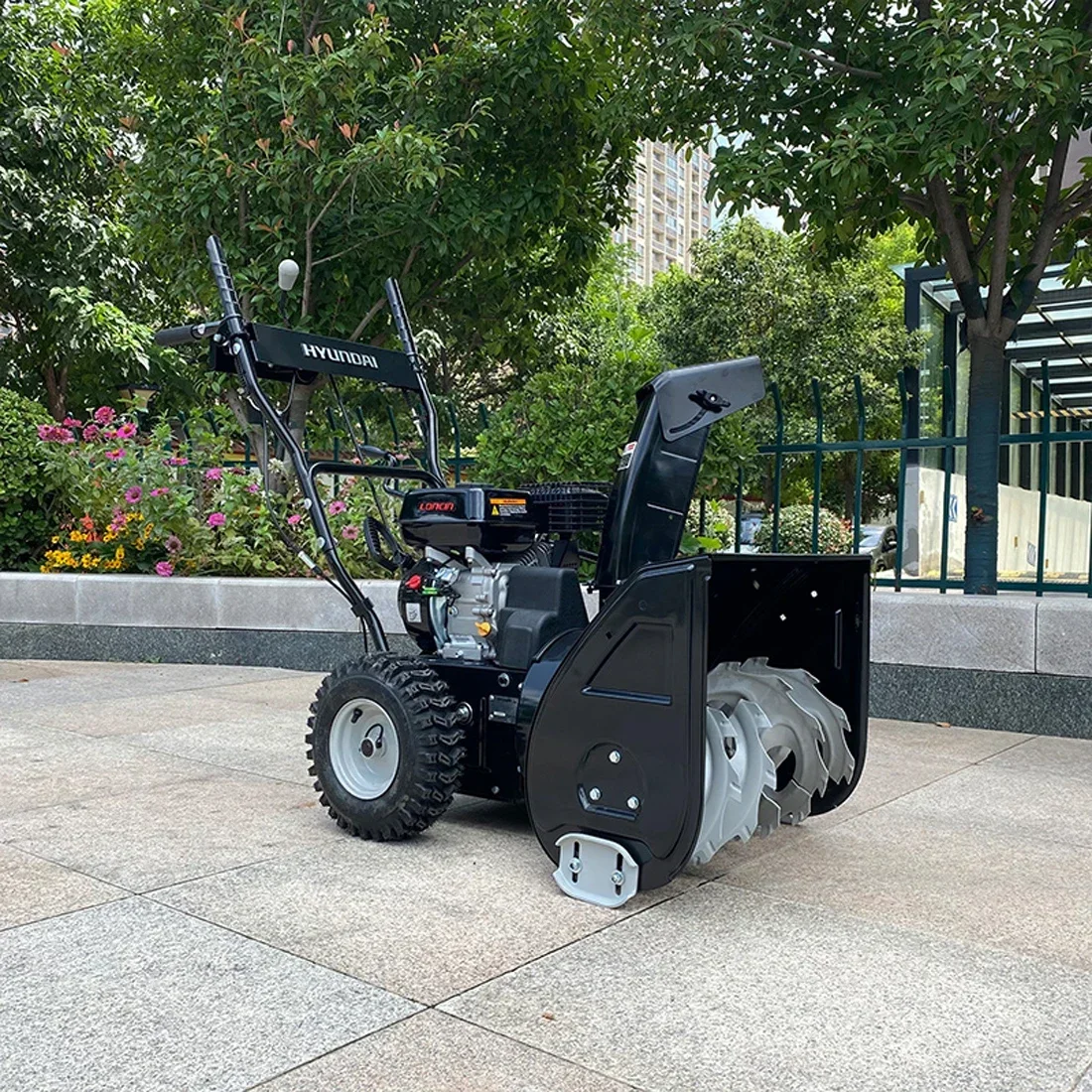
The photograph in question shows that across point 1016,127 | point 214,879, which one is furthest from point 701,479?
point 214,879

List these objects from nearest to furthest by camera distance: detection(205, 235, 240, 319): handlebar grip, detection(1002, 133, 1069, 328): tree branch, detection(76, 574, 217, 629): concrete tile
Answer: detection(205, 235, 240, 319): handlebar grip
detection(1002, 133, 1069, 328): tree branch
detection(76, 574, 217, 629): concrete tile

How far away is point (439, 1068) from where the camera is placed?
232cm

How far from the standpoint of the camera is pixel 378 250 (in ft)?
30.1

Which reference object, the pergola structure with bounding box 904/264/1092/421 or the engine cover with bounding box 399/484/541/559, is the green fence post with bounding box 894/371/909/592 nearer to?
the engine cover with bounding box 399/484/541/559

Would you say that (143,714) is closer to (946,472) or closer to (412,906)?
(412,906)

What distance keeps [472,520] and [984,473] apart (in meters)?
3.68

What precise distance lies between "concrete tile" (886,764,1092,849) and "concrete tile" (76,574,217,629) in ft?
17.3

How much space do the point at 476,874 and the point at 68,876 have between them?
1.21m

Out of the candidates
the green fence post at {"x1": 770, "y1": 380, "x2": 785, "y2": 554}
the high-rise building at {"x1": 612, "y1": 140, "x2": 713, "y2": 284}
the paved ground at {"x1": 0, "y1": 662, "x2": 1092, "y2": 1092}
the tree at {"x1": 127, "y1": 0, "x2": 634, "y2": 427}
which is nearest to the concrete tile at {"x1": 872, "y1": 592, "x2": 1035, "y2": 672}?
the green fence post at {"x1": 770, "y1": 380, "x2": 785, "y2": 554}

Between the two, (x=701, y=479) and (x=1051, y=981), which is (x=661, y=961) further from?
(x=701, y=479)

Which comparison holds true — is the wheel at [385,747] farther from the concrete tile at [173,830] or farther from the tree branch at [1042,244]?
the tree branch at [1042,244]

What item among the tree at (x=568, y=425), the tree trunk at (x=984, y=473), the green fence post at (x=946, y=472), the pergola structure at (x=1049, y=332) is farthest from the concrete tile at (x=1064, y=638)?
the pergola structure at (x=1049, y=332)

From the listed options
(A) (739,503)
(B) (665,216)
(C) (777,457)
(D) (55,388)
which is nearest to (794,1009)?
(C) (777,457)

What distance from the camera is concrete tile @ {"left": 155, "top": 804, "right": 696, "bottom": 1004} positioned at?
2.88 metres
